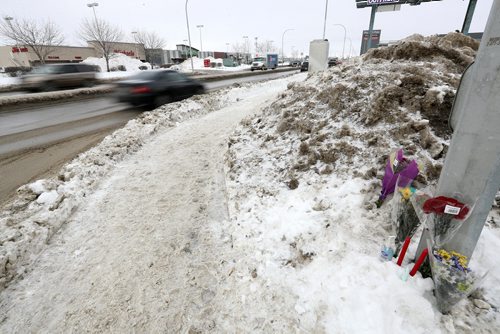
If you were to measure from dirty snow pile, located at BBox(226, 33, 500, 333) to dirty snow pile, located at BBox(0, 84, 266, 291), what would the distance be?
2.46 metres

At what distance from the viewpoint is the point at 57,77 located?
14.8 m

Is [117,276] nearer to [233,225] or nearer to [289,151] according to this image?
[233,225]

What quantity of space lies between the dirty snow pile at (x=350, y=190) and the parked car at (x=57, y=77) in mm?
14240

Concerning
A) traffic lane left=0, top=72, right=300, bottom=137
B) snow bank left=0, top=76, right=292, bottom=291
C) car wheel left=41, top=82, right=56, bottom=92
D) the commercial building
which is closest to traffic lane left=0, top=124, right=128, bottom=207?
snow bank left=0, top=76, right=292, bottom=291

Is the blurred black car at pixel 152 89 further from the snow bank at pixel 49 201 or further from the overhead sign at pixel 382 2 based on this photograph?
the overhead sign at pixel 382 2

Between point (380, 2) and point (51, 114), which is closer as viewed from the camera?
point (51, 114)

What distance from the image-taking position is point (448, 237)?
1.88 meters

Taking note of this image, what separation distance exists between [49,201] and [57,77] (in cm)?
1459

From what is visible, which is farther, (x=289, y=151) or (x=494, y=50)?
(x=289, y=151)

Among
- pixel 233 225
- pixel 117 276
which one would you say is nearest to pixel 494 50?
pixel 233 225

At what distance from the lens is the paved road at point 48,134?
17.1ft

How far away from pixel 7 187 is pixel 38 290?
9.49 ft

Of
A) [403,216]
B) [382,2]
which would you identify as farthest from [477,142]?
[382,2]

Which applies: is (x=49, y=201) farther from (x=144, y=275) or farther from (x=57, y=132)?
(x=57, y=132)
